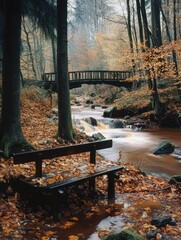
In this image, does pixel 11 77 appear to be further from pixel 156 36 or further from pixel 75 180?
pixel 156 36

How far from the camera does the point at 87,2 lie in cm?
1128

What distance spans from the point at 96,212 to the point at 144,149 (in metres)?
7.94

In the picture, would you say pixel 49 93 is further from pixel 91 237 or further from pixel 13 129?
pixel 91 237

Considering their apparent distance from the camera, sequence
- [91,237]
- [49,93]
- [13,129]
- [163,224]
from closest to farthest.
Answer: [91,237] → [163,224] → [13,129] → [49,93]

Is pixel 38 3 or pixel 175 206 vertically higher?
pixel 38 3

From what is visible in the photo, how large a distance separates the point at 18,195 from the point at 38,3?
6431 mm

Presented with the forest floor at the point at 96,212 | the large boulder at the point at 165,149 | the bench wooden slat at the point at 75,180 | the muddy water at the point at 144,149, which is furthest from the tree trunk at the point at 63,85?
the bench wooden slat at the point at 75,180

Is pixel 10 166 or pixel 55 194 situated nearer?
pixel 55 194

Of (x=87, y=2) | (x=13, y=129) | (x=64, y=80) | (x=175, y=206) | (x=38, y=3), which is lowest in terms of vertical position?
(x=175, y=206)

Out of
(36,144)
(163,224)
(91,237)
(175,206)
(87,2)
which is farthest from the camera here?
(87,2)

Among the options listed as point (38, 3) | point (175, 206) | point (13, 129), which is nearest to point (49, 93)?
point (38, 3)

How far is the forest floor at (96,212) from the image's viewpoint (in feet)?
13.8

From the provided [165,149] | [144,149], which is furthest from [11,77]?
[144,149]

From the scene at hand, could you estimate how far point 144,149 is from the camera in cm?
1260
